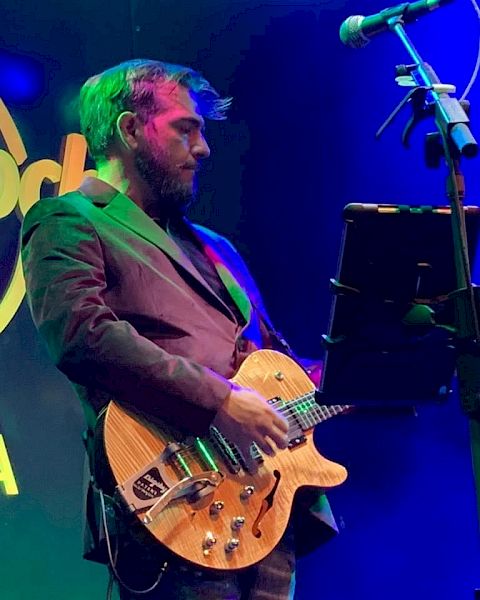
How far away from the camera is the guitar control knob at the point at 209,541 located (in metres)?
1.86

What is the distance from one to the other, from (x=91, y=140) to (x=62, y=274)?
0.56m

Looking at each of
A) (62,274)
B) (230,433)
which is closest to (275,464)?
(230,433)

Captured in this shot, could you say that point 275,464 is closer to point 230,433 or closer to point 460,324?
point 230,433

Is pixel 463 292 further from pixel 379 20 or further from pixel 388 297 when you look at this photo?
pixel 379 20

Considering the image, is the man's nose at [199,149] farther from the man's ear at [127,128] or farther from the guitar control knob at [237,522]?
the guitar control knob at [237,522]

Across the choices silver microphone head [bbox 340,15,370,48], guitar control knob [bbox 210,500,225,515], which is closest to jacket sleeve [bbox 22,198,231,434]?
guitar control knob [bbox 210,500,225,515]

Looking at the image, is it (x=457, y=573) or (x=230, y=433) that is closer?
(x=230, y=433)

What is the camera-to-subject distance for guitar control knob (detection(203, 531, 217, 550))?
1858 mm

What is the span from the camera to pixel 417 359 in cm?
175

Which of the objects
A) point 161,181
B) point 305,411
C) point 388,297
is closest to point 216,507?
point 305,411

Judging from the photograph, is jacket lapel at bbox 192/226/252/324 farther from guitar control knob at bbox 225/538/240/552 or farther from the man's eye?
guitar control knob at bbox 225/538/240/552

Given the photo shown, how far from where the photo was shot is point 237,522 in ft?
6.31

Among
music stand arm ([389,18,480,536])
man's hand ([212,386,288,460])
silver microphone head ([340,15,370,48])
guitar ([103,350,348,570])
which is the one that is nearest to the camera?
music stand arm ([389,18,480,536])

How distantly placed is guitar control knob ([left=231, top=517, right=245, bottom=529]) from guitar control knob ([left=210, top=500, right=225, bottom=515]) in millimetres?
40
